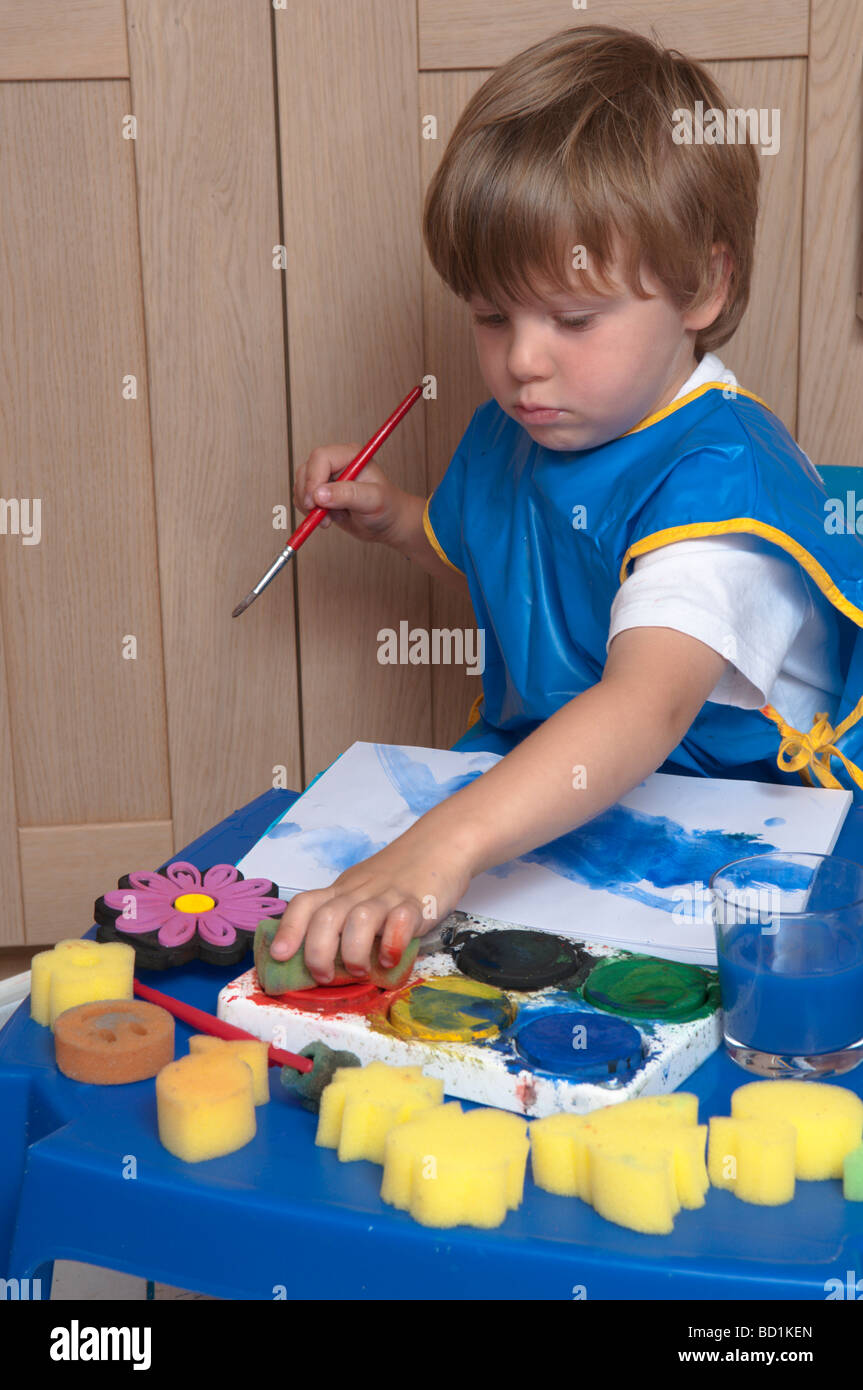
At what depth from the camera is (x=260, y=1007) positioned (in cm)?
60

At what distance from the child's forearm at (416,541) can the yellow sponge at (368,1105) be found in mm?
689

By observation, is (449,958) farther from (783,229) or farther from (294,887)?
(783,229)

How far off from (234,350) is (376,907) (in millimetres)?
789

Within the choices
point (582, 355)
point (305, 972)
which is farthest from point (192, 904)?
point (582, 355)

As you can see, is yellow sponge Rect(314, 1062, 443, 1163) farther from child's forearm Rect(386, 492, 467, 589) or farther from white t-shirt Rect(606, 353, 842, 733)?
child's forearm Rect(386, 492, 467, 589)

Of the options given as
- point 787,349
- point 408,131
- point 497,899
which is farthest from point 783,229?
point 497,899

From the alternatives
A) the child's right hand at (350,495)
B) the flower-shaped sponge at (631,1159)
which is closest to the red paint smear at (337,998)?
the flower-shaped sponge at (631,1159)

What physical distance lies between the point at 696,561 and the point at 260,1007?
41 centimetres

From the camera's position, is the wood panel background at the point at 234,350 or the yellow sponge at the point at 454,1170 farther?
the wood panel background at the point at 234,350

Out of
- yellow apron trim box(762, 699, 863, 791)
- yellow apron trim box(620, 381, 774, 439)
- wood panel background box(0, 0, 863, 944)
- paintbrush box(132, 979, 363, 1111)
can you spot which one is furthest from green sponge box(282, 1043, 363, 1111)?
wood panel background box(0, 0, 863, 944)

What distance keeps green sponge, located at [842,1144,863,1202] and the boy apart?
10.0 inches

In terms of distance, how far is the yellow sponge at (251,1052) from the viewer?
0.55 metres

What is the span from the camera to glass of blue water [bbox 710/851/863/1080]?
56 centimetres

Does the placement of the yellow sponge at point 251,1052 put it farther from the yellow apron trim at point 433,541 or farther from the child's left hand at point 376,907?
the yellow apron trim at point 433,541
